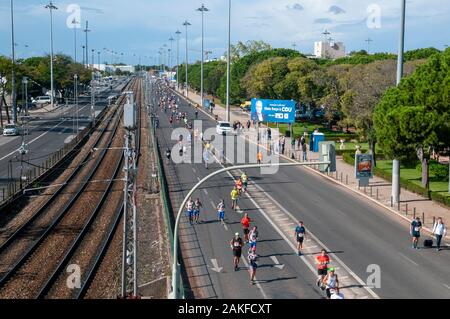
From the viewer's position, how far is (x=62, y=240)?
31578 millimetres

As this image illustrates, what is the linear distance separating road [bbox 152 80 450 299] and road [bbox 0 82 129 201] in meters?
→ 16.4

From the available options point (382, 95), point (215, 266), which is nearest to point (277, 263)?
point (215, 266)

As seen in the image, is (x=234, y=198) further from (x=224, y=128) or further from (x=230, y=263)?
(x=224, y=128)

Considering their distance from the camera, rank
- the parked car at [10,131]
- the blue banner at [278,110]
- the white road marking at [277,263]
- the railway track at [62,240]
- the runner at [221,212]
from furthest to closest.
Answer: the parked car at [10,131] < the blue banner at [278,110] < the runner at [221,212] < the railway track at [62,240] < the white road marking at [277,263]

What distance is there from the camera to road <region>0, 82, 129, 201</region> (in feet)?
173

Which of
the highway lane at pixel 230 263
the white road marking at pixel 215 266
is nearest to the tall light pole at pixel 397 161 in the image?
the highway lane at pixel 230 263

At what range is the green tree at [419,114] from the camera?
34594mm

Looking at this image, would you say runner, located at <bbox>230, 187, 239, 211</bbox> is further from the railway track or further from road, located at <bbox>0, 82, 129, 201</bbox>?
road, located at <bbox>0, 82, 129, 201</bbox>

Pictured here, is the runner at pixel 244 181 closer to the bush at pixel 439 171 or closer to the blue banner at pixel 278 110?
the bush at pixel 439 171

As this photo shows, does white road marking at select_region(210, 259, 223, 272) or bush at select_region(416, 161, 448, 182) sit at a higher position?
bush at select_region(416, 161, 448, 182)

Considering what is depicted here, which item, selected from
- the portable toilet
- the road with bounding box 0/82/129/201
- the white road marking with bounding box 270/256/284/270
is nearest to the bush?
the portable toilet

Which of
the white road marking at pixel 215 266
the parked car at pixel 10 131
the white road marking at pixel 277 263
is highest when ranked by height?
the parked car at pixel 10 131
